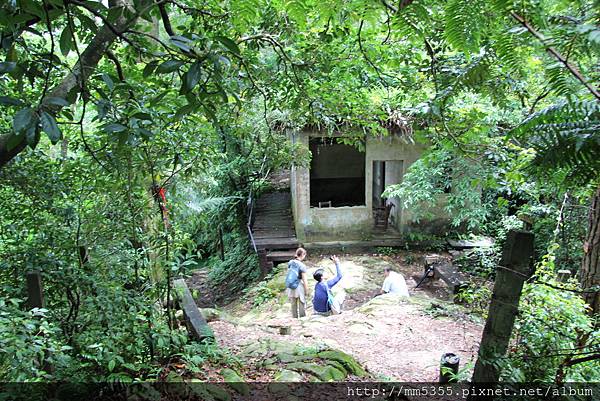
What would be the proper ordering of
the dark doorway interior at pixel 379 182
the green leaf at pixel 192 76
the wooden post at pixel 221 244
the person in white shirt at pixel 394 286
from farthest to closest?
the dark doorway interior at pixel 379 182 → the wooden post at pixel 221 244 → the person in white shirt at pixel 394 286 → the green leaf at pixel 192 76

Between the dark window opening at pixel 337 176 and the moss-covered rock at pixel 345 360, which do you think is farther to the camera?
the dark window opening at pixel 337 176

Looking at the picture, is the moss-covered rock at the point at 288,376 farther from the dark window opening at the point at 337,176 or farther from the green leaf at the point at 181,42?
the dark window opening at the point at 337,176

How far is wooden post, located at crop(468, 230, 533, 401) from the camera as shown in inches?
95.0

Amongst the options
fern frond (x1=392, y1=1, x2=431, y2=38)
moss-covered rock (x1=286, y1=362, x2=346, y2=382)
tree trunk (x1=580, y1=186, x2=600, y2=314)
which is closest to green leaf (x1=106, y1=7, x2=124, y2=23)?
fern frond (x1=392, y1=1, x2=431, y2=38)

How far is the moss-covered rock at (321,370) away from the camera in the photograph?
159 inches

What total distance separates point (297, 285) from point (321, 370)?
311 cm

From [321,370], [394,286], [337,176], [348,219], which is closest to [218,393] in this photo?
[321,370]

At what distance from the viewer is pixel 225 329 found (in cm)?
583

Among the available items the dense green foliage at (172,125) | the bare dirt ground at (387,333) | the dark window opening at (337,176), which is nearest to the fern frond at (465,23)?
the dense green foliage at (172,125)

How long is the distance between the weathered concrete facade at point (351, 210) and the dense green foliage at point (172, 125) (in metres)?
6.15

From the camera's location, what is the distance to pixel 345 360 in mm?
4426

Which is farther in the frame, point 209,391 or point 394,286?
point 394,286

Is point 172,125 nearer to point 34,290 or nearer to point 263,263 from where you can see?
point 34,290

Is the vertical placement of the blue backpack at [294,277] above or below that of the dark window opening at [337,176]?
below
